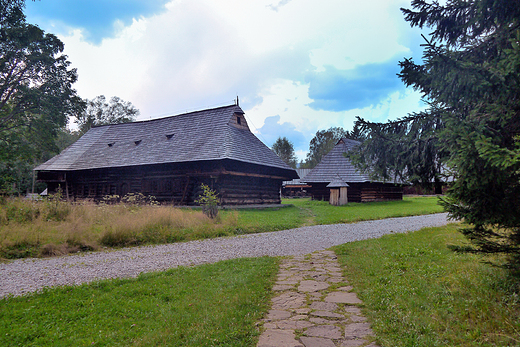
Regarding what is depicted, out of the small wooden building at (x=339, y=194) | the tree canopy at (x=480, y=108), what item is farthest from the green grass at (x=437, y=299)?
the small wooden building at (x=339, y=194)

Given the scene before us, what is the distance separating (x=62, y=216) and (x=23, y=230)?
2.38m

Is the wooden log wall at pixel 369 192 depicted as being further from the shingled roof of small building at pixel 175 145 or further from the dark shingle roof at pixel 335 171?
the shingled roof of small building at pixel 175 145

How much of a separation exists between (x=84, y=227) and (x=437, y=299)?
30.3 ft

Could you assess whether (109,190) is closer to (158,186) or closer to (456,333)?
(158,186)

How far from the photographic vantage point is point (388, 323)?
11.1 feet

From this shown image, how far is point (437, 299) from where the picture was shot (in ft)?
12.5

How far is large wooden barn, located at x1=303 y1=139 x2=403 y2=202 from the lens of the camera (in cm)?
2627

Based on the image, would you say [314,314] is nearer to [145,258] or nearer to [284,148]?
[145,258]

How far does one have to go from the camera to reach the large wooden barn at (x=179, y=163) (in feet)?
63.2

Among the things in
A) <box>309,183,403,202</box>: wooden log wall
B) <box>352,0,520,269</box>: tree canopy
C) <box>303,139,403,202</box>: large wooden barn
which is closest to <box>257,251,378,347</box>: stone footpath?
<box>352,0,520,269</box>: tree canopy

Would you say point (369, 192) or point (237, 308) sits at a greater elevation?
point (369, 192)

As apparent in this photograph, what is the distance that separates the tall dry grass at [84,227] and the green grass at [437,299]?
625 cm

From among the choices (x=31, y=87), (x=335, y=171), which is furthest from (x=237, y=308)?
(x=31, y=87)

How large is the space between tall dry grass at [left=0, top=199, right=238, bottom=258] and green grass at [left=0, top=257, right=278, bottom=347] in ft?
13.6
